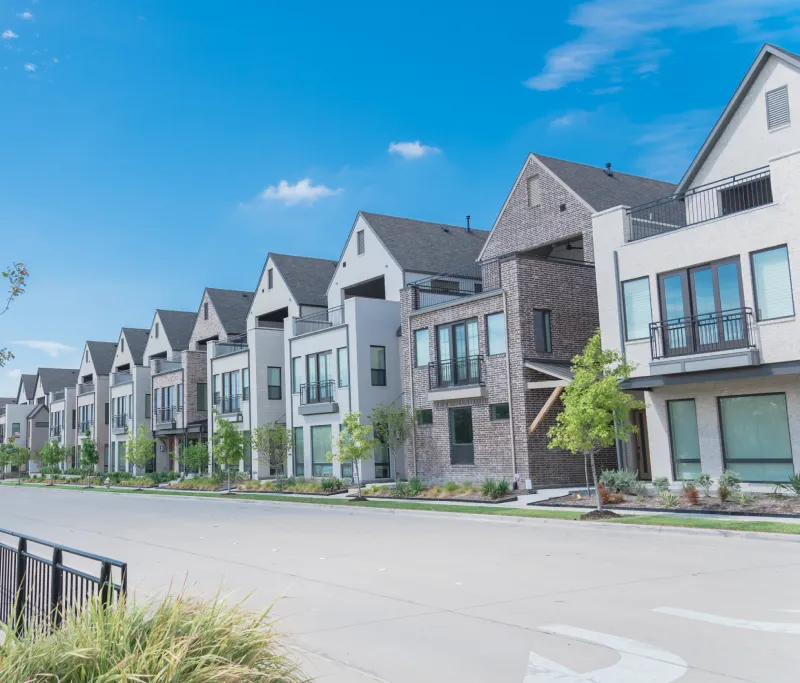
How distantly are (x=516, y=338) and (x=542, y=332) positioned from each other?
1.22 m

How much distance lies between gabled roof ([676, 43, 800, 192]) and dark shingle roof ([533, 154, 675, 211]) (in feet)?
14.0

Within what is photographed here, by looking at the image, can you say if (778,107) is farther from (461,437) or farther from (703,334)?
(461,437)

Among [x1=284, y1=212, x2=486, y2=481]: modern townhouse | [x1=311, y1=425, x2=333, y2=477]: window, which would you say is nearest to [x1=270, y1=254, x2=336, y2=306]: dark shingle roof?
[x1=284, y1=212, x2=486, y2=481]: modern townhouse

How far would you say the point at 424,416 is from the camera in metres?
31.4

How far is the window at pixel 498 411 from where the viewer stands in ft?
90.6

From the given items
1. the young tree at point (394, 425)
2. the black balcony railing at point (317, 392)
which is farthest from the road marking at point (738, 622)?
the black balcony railing at point (317, 392)

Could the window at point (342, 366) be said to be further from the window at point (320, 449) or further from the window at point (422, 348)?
the window at point (422, 348)

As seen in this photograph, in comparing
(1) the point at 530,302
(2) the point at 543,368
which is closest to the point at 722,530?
(2) the point at 543,368

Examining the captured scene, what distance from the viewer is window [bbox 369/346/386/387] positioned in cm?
3456

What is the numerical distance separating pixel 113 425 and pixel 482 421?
40734 mm

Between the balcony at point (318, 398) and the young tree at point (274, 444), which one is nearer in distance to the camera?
the balcony at point (318, 398)

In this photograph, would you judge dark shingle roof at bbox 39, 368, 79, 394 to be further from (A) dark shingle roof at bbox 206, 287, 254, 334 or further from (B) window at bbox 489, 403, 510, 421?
(B) window at bbox 489, 403, 510, 421

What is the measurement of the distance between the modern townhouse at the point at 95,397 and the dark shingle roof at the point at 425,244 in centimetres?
3543

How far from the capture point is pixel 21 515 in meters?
25.3
